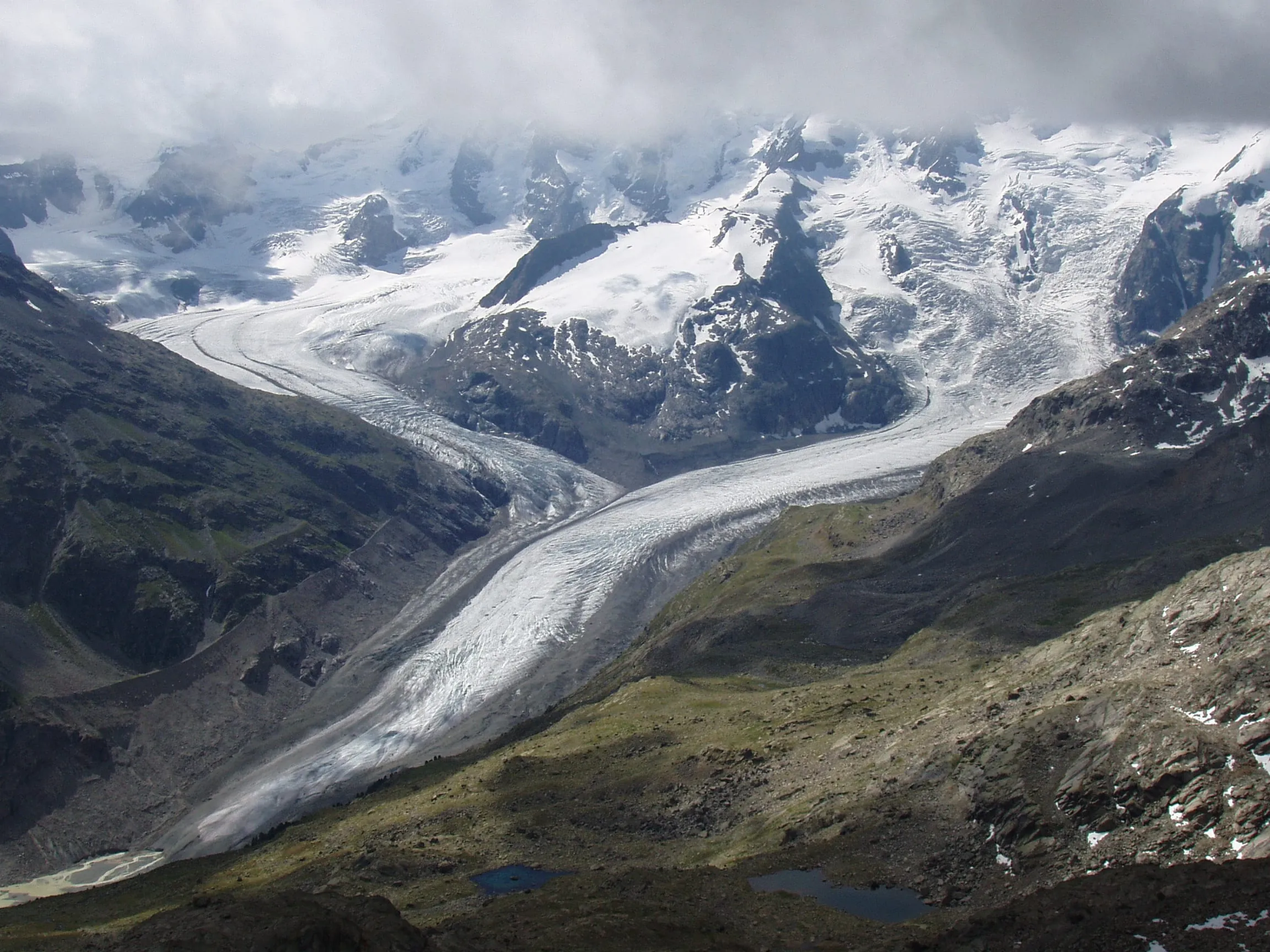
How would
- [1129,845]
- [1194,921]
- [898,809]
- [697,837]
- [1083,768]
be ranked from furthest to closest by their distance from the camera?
[697,837] → [898,809] → [1083,768] → [1129,845] → [1194,921]

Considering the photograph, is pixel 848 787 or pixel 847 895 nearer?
pixel 847 895

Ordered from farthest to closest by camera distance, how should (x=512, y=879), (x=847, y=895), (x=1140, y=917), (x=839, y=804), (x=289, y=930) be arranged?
1. (x=512, y=879)
2. (x=839, y=804)
3. (x=847, y=895)
4. (x=289, y=930)
5. (x=1140, y=917)

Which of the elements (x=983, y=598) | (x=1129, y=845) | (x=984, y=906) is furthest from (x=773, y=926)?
(x=983, y=598)

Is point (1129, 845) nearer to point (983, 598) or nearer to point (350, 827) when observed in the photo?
point (350, 827)

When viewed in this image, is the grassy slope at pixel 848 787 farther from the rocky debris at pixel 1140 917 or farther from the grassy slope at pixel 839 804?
the rocky debris at pixel 1140 917

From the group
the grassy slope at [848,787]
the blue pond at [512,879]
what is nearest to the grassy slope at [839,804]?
the grassy slope at [848,787]

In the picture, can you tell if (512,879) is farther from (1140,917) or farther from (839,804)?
(1140,917)

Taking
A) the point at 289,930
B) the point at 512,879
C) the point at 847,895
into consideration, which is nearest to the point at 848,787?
the point at 847,895
